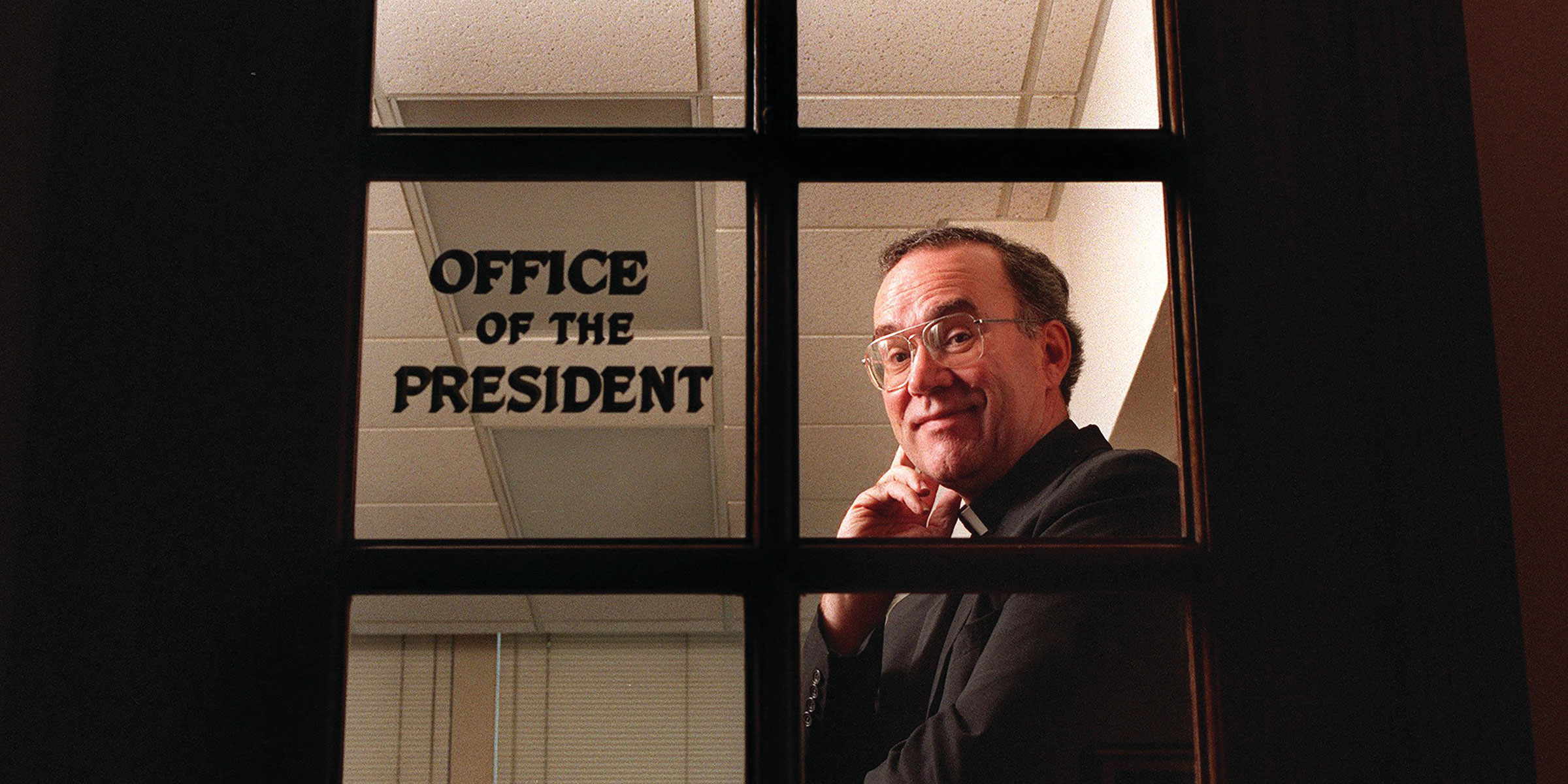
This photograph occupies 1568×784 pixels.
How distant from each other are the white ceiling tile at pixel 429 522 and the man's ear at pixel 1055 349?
1.15 feet

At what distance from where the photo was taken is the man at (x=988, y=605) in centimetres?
72

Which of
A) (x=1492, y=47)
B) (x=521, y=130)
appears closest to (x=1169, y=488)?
(x=1492, y=47)

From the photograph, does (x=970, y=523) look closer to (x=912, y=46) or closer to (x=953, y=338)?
(x=953, y=338)

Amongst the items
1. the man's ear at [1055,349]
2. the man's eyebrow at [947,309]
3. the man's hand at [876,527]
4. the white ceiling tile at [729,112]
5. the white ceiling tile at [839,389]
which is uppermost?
the white ceiling tile at [729,112]

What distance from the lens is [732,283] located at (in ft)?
2.49

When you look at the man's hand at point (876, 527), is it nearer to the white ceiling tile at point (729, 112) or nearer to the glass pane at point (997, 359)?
the glass pane at point (997, 359)

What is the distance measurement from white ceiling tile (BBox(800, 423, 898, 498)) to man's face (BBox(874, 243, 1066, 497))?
20mm

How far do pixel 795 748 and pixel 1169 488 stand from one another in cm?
28

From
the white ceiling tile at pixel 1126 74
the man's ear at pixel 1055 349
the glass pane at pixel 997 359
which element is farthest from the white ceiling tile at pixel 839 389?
the white ceiling tile at pixel 1126 74

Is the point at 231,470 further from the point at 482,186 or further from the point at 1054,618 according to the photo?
the point at 1054,618

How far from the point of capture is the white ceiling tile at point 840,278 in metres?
0.75

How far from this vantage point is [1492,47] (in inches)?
30.3

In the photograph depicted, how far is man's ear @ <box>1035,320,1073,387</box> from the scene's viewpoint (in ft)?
2.49

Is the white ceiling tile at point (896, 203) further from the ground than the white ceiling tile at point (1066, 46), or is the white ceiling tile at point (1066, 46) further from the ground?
the white ceiling tile at point (1066, 46)
